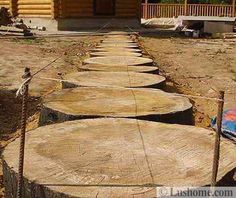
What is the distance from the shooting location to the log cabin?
60.5ft

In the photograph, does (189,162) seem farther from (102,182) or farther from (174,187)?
(102,182)

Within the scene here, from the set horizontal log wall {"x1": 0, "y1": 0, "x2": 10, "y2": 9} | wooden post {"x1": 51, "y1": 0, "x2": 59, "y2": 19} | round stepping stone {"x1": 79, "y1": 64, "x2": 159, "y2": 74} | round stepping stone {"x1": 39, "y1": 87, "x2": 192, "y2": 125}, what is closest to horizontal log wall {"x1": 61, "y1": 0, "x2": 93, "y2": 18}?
wooden post {"x1": 51, "y1": 0, "x2": 59, "y2": 19}

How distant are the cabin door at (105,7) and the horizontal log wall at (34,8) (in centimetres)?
239

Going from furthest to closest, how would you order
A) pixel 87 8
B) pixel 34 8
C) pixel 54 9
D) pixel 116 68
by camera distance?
pixel 87 8
pixel 34 8
pixel 54 9
pixel 116 68

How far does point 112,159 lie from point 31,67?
280 inches

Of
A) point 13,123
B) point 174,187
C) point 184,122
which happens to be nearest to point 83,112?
point 184,122

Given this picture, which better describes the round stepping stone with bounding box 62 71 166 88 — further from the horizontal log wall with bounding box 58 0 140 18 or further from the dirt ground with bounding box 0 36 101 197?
the horizontal log wall with bounding box 58 0 140 18

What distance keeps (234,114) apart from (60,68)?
16.1ft

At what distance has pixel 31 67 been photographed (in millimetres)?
9328

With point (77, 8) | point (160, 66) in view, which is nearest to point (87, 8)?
point (77, 8)

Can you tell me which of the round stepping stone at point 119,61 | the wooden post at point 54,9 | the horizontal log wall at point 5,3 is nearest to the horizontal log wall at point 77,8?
the wooden post at point 54,9

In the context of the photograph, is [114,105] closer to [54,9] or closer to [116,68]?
[116,68]

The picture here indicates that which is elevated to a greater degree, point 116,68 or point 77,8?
point 77,8

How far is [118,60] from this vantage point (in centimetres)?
684
